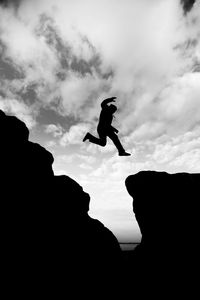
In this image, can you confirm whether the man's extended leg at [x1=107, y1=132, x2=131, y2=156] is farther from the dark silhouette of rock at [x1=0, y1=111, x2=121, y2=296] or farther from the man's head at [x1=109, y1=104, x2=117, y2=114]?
the dark silhouette of rock at [x1=0, y1=111, x2=121, y2=296]

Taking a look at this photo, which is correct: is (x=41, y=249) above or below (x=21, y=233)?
below

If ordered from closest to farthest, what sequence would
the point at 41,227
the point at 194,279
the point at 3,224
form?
1. the point at 194,279
2. the point at 3,224
3. the point at 41,227

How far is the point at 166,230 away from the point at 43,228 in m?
6.15

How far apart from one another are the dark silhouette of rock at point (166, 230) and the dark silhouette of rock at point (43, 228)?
91.5 inches

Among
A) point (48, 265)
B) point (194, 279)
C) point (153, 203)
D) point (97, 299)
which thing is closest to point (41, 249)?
point (48, 265)

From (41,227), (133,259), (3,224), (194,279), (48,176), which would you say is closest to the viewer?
(194,279)

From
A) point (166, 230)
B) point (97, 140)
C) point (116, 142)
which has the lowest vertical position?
point (166, 230)

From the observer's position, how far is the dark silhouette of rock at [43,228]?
10773 millimetres

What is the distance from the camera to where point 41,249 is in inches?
452

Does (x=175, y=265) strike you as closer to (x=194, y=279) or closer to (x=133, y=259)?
(x=194, y=279)

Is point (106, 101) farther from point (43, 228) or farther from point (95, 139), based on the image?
point (43, 228)

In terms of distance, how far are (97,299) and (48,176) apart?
22.1 ft

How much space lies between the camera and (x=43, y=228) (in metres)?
12.3

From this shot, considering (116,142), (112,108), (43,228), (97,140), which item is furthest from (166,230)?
(112,108)
